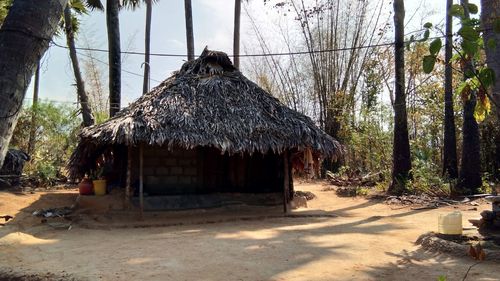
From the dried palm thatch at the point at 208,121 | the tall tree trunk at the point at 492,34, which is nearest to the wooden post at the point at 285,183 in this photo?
the dried palm thatch at the point at 208,121

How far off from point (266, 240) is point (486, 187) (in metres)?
6.45

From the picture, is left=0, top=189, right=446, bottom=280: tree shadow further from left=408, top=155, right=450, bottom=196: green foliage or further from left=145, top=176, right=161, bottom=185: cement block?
left=408, top=155, right=450, bottom=196: green foliage

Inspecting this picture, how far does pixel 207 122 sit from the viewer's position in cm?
859

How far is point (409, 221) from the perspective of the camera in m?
7.84

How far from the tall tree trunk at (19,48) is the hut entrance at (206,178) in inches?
287

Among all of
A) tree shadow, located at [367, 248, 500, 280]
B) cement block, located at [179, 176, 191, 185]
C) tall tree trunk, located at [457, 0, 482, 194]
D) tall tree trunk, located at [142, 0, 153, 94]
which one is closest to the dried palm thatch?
cement block, located at [179, 176, 191, 185]

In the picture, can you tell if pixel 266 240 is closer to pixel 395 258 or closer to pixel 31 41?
pixel 395 258

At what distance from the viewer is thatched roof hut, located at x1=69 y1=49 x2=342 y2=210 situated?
809cm

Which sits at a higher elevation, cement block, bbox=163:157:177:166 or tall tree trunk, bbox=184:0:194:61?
Answer: tall tree trunk, bbox=184:0:194:61

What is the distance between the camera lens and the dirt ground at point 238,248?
15.1 feet

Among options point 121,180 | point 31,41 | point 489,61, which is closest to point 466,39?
point 489,61

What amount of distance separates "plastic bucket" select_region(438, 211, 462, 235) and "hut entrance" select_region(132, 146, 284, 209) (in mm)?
4526

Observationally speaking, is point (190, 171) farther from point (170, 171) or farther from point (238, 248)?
point (238, 248)

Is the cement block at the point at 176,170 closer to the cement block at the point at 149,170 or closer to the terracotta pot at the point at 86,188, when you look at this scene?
the cement block at the point at 149,170
